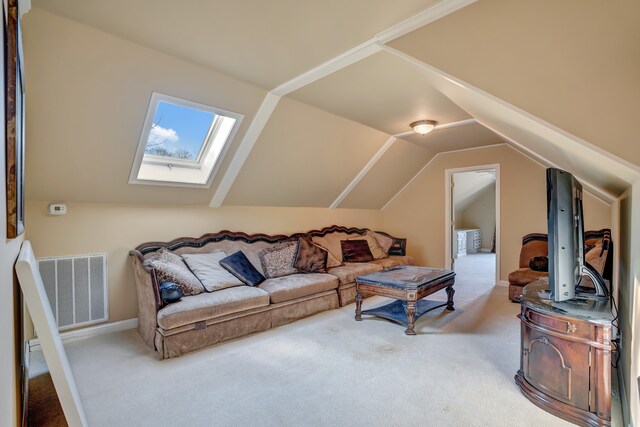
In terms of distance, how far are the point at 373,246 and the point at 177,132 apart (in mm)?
3529

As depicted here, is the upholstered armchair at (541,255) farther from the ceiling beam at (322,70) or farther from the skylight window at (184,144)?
the skylight window at (184,144)

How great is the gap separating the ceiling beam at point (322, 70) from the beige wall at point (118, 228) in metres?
0.32

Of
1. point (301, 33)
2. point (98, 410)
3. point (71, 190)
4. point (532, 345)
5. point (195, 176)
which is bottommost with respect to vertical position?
point (98, 410)

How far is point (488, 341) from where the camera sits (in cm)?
294

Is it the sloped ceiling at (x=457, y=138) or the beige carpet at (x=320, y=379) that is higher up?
the sloped ceiling at (x=457, y=138)

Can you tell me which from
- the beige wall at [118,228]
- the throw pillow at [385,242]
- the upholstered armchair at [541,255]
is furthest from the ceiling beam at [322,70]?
the throw pillow at [385,242]

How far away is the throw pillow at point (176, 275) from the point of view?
2928 millimetres

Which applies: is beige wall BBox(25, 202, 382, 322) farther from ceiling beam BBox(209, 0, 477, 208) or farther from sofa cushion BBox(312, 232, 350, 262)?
sofa cushion BBox(312, 232, 350, 262)

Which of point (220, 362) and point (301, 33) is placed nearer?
point (301, 33)

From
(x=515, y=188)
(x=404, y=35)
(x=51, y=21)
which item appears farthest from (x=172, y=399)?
(x=515, y=188)

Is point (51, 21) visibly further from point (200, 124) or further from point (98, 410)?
point (98, 410)

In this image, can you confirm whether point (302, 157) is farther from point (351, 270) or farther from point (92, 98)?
point (92, 98)

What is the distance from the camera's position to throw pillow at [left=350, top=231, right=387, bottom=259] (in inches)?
211

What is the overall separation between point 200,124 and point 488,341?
3.61 meters
